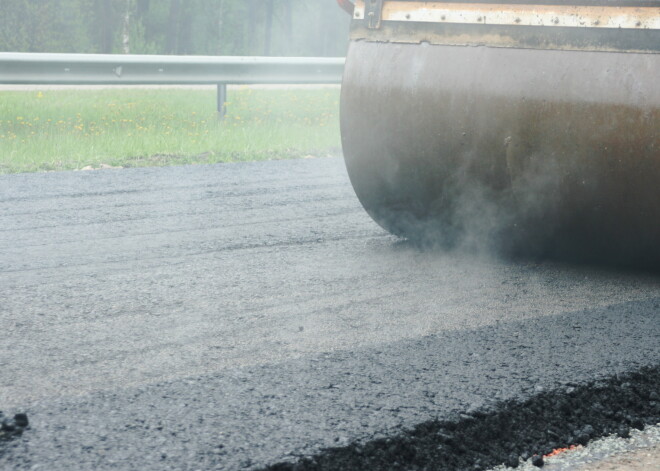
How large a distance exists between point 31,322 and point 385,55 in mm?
2012

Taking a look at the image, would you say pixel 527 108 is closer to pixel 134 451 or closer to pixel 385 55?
pixel 385 55

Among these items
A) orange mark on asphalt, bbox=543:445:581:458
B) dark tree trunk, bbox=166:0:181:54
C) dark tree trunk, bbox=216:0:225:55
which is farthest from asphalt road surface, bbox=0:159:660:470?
dark tree trunk, bbox=216:0:225:55

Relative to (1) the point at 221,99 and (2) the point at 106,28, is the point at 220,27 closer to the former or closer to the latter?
(2) the point at 106,28

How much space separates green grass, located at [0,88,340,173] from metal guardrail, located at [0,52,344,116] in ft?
1.61

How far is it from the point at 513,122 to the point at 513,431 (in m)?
1.80

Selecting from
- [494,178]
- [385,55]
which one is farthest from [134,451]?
[385,55]

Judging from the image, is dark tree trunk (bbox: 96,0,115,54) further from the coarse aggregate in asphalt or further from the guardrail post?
the coarse aggregate in asphalt

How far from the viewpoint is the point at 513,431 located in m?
2.50

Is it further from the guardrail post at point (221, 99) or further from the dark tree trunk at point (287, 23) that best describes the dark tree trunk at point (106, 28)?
the guardrail post at point (221, 99)

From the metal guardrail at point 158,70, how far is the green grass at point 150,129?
0.49 meters

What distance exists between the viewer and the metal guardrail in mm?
Result: 8633

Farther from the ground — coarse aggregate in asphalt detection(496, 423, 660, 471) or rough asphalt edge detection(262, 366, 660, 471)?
rough asphalt edge detection(262, 366, 660, 471)

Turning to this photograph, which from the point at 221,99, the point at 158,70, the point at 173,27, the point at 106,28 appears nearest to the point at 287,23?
the point at 173,27

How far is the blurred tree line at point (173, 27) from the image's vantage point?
101ft
